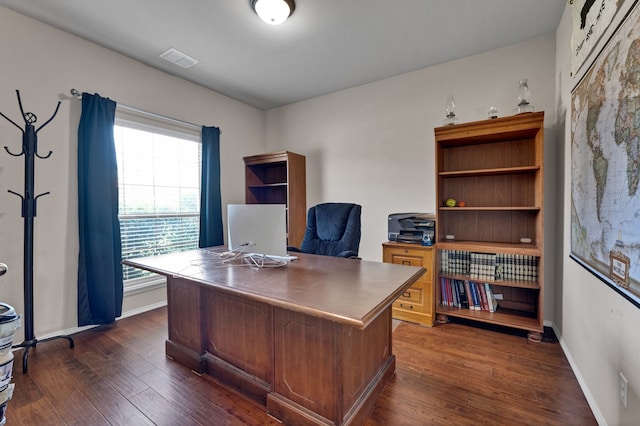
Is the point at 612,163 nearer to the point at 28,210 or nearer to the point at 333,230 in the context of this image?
the point at 333,230

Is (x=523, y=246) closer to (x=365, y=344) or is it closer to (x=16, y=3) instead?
(x=365, y=344)

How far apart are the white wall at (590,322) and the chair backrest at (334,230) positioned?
5.04ft

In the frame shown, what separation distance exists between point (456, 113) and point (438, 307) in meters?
2.01

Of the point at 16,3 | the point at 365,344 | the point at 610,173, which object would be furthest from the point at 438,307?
the point at 16,3

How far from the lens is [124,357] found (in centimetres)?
217

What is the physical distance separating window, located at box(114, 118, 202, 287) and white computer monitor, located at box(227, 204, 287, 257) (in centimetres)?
173

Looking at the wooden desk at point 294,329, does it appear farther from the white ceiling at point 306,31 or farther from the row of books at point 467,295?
the white ceiling at point 306,31

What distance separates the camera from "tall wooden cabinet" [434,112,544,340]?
7.80 ft

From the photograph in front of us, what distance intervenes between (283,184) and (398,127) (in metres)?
1.63

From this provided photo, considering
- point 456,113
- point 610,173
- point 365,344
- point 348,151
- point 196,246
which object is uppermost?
point 456,113

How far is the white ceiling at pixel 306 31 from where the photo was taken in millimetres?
2160

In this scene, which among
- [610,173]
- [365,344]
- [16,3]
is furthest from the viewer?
[16,3]

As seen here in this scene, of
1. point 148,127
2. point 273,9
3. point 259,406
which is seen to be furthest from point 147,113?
point 259,406

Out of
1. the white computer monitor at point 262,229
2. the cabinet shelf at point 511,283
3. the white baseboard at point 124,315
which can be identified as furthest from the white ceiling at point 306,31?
the white baseboard at point 124,315
